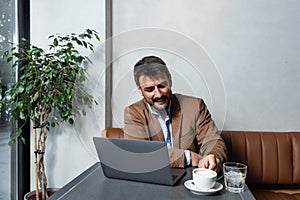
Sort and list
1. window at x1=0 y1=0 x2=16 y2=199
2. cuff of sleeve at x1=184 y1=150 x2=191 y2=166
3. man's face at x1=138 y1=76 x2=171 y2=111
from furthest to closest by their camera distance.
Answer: window at x1=0 y1=0 x2=16 y2=199, cuff of sleeve at x1=184 y1=150 x2=191 y2=166, man's face at x1=138 y1=76 x2=171 y2=111

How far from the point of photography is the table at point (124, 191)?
107 cm

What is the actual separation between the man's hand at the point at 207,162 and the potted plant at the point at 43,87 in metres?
0.84

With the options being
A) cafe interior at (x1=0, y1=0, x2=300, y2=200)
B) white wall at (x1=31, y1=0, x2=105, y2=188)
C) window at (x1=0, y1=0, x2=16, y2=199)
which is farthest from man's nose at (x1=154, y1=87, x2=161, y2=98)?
window at (x1=0, y1=0, x2=16, y2=199)

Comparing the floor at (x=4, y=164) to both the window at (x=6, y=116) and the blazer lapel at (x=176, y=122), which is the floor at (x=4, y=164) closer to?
the window at (x=6, y=116)

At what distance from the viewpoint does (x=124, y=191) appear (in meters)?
1.11

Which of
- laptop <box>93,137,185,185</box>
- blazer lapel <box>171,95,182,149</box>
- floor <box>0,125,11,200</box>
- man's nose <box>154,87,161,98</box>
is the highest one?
man's nose <box>154,87,161,98</box>

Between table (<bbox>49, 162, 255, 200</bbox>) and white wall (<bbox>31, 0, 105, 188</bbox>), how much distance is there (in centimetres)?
87

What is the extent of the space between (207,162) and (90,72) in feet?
3.64

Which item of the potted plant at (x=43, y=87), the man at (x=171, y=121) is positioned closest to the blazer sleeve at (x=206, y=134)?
the man at (x=171, y=121)

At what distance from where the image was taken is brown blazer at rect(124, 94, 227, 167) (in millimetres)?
1469

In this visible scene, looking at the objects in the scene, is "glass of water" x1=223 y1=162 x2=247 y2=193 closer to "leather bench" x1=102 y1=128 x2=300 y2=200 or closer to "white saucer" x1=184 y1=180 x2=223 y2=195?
"white saucer" x1=184 y1=180 x2=223 y2=195

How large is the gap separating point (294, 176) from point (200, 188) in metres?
1.13

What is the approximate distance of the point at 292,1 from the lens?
2160 mm

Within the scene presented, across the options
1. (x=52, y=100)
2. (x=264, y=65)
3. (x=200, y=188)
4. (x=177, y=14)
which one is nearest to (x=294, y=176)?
(x=264, y=65)
